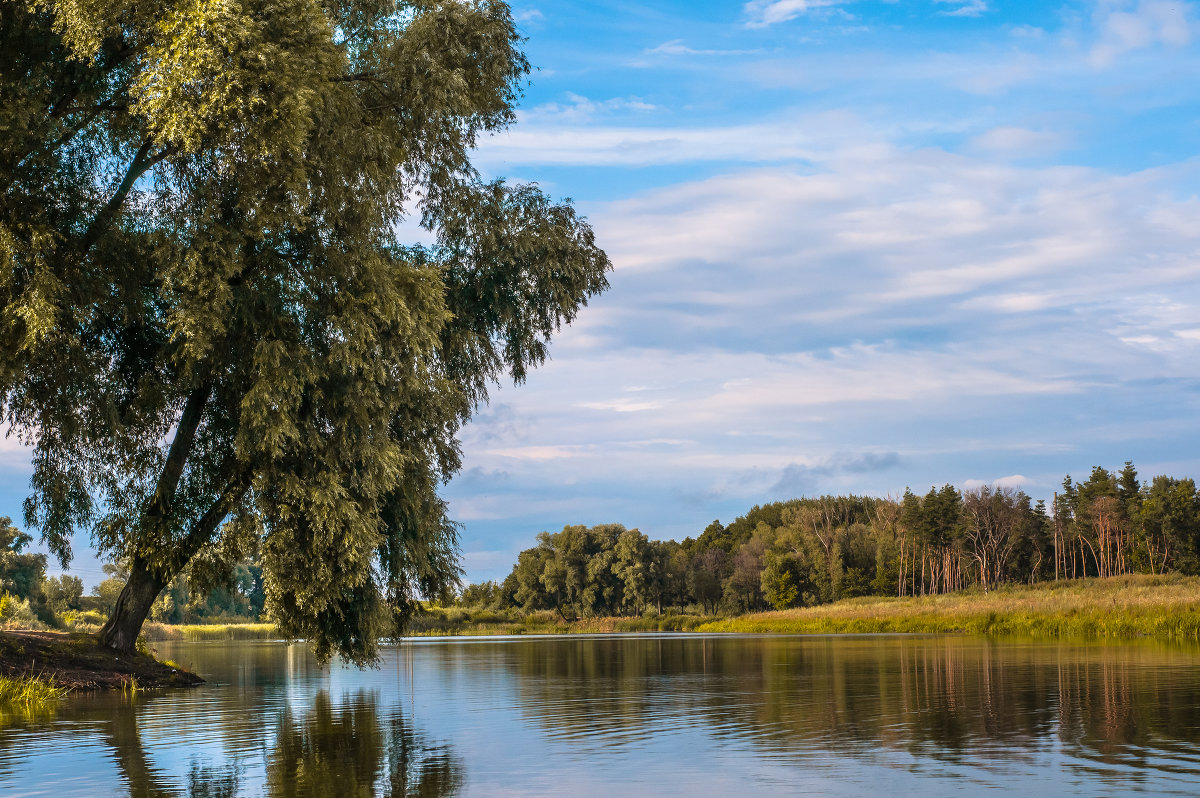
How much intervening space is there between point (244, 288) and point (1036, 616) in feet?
170

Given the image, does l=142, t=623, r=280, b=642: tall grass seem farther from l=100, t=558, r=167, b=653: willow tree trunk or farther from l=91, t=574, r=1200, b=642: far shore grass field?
l=100, t=558, r=167, b=653: willow tree trunk

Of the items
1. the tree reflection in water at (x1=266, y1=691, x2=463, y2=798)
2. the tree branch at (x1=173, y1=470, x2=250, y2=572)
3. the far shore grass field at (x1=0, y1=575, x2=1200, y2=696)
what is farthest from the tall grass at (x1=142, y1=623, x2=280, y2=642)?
the tree reflection in water at (x1=266, y1=691, x2=463, y2=798)

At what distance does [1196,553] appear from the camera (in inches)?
4614

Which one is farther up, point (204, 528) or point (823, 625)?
point (204, 528)

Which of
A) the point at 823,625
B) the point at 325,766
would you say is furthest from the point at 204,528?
the point at 823,625

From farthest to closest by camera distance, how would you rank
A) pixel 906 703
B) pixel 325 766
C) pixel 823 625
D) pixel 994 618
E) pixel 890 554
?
pixel 890 554, pixel 823 625, pixel 994 618, pixel 906 703, pixel 325 766

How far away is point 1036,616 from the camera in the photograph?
193ft

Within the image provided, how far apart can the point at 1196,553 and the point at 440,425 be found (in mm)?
118302

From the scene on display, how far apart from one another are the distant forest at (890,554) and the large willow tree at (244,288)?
314 ft

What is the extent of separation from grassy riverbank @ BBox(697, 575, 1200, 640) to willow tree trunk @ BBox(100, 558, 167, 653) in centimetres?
4423

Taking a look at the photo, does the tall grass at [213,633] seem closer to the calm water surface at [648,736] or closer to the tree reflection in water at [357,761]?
the calm water surface at [648,736]

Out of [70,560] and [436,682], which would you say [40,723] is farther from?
[436,682]

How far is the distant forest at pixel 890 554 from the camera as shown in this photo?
116312 mm

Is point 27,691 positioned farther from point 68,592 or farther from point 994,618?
point 68,592
